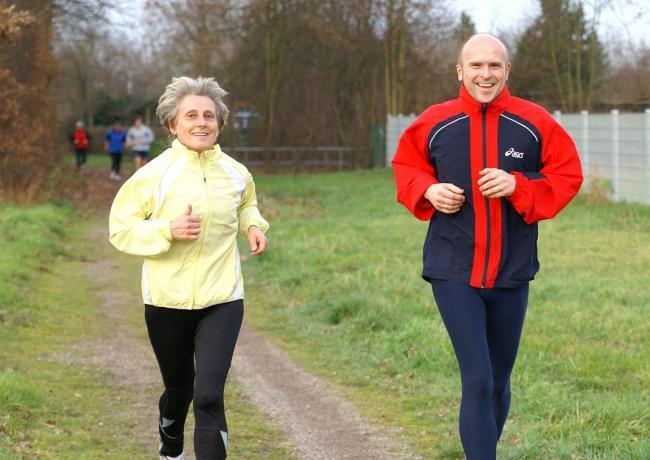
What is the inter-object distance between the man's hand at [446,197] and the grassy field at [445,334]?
1.72 meters

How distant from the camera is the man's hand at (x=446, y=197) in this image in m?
4.89

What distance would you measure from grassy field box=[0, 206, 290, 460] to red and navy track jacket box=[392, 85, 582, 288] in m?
1.99

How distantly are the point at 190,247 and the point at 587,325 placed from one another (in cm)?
483

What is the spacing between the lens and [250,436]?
22.3ft

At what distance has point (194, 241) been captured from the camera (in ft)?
17.5

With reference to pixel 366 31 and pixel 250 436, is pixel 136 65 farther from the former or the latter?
pixel 250 436

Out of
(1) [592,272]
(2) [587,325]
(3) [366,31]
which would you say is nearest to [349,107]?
(3) [366,31]

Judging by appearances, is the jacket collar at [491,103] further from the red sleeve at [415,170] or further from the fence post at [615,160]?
the fence post at [615,160]

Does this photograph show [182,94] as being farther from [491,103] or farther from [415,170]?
[491,103]

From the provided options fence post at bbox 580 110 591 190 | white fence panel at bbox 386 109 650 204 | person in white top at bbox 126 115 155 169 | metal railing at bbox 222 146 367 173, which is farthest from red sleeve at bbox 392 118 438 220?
metal railing at bbox 222 146 367 173

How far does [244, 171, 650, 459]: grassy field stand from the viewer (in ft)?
21.4

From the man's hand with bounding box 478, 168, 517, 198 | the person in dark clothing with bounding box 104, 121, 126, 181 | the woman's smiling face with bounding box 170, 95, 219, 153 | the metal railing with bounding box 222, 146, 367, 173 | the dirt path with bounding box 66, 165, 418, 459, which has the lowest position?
the metal railing with bounding box 222, 146, 367, 173

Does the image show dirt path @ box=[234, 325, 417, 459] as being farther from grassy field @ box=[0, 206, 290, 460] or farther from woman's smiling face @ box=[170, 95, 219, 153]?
woman's smiling face @ box=[170, 95, 219, 153]

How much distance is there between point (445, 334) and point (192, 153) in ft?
13.6
